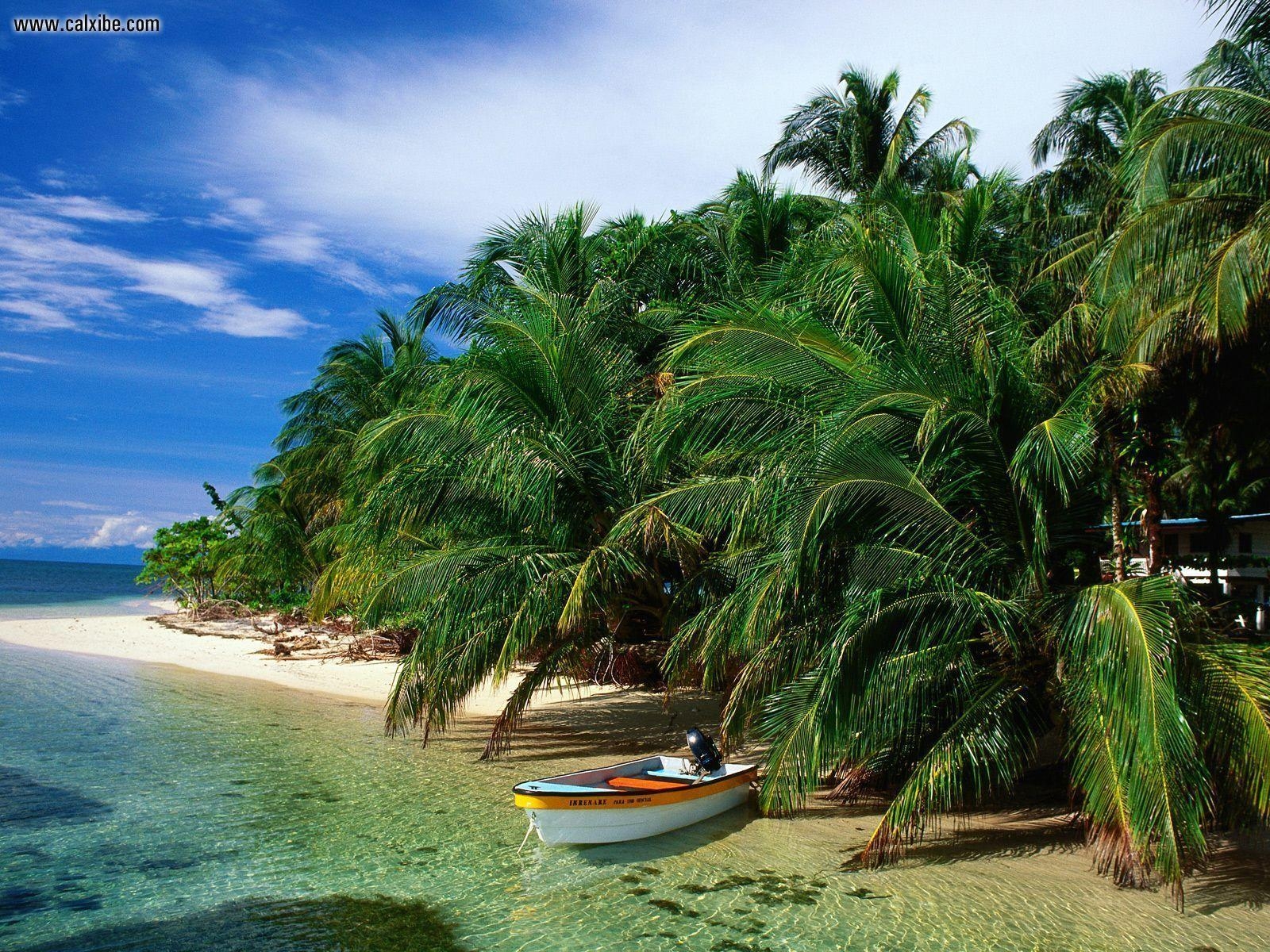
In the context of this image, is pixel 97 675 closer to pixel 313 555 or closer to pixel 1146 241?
pixel 313 555

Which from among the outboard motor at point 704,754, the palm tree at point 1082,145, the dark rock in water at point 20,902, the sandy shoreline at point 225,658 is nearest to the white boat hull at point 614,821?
the outboard motor at point 704,754

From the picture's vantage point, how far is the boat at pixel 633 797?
9.04 meters

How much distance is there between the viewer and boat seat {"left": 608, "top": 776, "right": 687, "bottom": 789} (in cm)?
955

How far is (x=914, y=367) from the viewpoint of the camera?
8.48m

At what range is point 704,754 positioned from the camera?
10.5 metres

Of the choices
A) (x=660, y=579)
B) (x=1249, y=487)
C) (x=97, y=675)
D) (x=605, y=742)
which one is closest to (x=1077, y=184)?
(x=1249, y=487)

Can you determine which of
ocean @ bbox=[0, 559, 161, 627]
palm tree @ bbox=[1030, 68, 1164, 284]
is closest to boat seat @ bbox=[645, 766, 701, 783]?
palm tree @ bbox=[1030, 68, 1164, 284]

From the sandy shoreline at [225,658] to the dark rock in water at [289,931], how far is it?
7.12 metres

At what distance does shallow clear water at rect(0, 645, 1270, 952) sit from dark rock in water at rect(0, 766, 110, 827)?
1.5 inches

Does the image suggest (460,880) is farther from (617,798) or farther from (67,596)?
(67,596)

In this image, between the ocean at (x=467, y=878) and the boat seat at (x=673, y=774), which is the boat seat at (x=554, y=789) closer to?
the ocean at (x=467, y=878)

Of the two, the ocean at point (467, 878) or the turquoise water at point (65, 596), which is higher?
the turquoise water at point (65, 596)

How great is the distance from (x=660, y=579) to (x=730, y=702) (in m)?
3.58

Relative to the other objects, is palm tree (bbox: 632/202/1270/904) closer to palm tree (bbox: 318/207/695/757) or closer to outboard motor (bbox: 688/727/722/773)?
outboard motor (bbox: 688/727/722/773)
